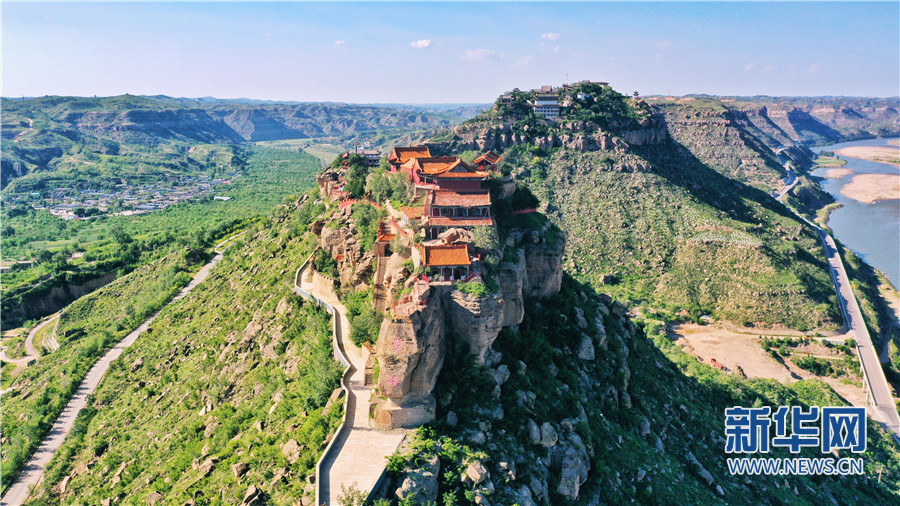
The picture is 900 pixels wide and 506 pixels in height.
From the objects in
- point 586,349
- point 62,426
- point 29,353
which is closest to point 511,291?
point 586,349

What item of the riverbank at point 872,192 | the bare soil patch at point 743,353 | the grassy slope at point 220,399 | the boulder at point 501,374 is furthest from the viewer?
the riverbank at point 872,192

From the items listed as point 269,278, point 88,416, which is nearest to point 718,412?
point 269,278

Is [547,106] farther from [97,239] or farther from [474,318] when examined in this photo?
[97,239]

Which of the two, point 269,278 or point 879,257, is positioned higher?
point 269,278

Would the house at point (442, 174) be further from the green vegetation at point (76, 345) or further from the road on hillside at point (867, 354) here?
the road on hillside at point (867, 354)

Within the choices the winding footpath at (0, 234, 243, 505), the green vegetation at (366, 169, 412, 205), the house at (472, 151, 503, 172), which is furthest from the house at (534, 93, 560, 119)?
the winding footpath at (0, 234, 243, 505)

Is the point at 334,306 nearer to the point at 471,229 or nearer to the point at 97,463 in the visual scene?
the point at 471,229

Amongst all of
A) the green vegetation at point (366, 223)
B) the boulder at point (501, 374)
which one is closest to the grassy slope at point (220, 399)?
the green vegetation at point (366, 223)
